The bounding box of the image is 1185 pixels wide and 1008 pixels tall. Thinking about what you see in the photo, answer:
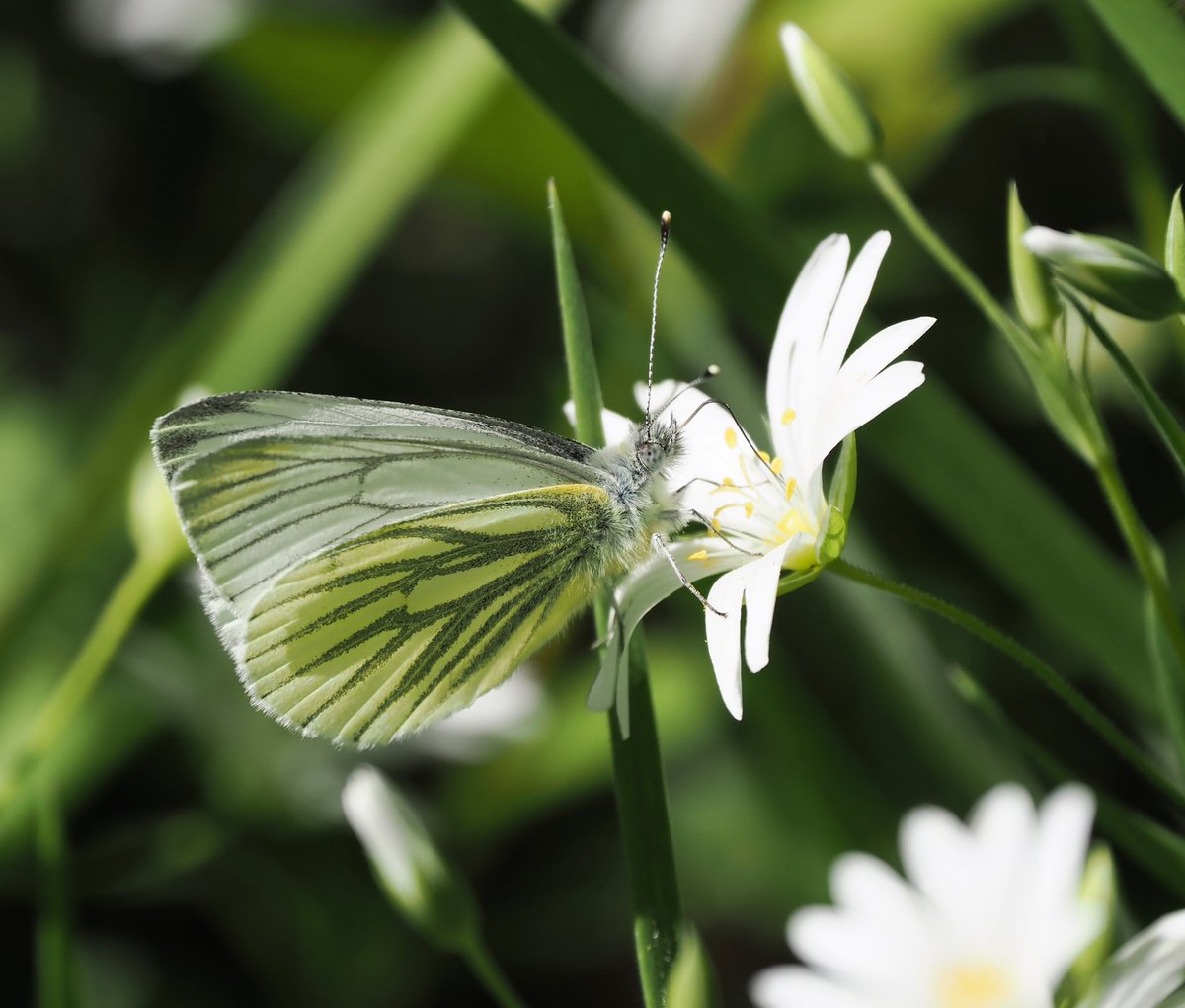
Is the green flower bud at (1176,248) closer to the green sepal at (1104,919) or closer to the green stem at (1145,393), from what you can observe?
the green stem at (1145,393)

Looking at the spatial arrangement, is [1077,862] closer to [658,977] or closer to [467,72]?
[658,977]

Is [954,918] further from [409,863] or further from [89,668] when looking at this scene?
[89,668]

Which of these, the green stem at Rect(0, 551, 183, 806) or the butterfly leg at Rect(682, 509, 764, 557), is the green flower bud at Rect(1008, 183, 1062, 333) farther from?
Answer: the green stem at Rect(0, 551, 183, 806)

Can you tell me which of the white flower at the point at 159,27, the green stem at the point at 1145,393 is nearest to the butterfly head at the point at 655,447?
the green stem at the point at 1145,393

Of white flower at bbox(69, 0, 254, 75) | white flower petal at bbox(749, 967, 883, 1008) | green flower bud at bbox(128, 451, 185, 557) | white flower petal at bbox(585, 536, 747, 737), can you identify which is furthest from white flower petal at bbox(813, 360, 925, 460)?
white flower at bbox(69, 0, 254, 75)

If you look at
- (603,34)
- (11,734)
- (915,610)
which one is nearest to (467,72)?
(603,34)

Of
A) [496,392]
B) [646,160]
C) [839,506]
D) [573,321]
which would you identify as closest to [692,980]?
[839,506]

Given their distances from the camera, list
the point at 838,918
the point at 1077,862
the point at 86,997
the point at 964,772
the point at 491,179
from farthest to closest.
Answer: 1. the point at 491,179
2. the point at 86,997
3. the point at 964,772
4. the point at 838,918
5. the point at 1077,862

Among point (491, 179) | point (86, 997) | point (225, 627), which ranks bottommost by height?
point (86, 997)
